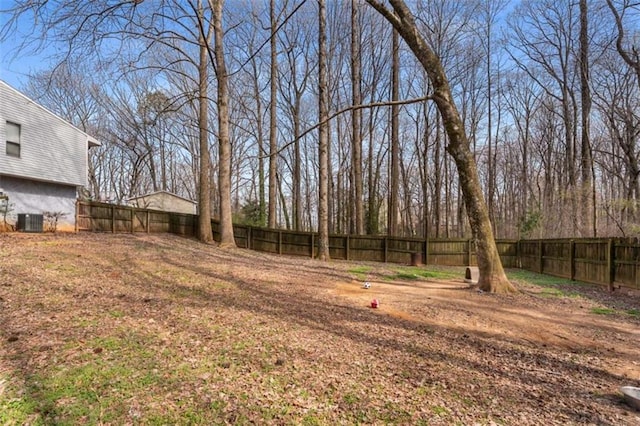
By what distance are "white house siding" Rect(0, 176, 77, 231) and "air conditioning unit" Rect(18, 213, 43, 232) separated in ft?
1.01

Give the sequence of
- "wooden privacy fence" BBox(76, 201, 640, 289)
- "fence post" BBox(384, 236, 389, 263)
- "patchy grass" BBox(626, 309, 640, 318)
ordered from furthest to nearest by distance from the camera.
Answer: "fence post" BBox(384, 236, 389, 263) → "wooden privacy fence" BBox(76, 201, 640, 289) → "patchy grass" BBox(626, 309, 640, 318)

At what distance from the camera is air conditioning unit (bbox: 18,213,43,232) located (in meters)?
12.6

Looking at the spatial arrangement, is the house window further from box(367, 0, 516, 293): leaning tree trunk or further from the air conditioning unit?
box(367, 0, 516, 293): leaning tree trunk

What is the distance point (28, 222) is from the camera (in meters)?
12.7

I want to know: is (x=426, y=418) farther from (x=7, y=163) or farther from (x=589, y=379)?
(x=7, y=163)

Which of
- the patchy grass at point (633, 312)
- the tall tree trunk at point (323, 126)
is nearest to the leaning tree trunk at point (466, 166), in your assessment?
the patchy grass at point (633, 312)

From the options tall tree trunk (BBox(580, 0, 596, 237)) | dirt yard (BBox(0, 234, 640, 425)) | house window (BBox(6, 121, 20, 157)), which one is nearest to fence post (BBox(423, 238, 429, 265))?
tall tree trunk (BBox(580, 0, 596, 237))

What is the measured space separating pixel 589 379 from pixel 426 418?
6.46 ft

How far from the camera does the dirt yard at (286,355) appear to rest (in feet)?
7.98

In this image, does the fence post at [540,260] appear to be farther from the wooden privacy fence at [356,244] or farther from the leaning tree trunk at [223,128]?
the leaning tree trunk at [223,128]

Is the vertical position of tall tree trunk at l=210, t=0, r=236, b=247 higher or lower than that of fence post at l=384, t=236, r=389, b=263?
higher

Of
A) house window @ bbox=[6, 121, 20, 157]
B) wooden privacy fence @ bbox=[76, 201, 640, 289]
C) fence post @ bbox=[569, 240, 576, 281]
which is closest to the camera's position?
fence post @ bbox=[569, 240, 576, 281]

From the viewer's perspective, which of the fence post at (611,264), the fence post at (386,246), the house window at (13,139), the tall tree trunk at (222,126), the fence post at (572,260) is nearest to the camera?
the fence post at (611,264)

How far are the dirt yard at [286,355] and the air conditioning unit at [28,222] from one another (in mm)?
7987
